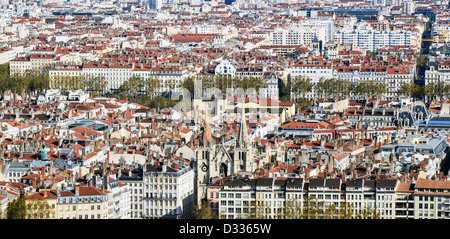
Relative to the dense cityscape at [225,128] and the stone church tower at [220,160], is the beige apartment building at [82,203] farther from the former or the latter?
the stone church tower at [220,160]

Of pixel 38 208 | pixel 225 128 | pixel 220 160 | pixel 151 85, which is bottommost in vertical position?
pixel 151 85

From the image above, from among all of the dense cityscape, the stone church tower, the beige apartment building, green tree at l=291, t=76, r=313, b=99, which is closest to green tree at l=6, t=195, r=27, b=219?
the dense cityscape

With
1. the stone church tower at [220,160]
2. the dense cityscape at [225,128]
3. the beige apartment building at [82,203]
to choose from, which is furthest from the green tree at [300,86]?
the beige apartment building at [82,203]

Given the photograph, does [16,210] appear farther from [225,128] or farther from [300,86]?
[300,86]

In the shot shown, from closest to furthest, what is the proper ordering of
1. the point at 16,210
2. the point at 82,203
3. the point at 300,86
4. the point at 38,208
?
the point at 16,210, the point at 38,208, the point at 82,203, the point at 300,86

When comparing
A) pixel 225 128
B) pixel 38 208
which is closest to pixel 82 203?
pixel 38 208

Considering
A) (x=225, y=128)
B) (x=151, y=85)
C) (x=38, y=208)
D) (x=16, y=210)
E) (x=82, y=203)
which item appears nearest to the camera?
(x=16, y=210)

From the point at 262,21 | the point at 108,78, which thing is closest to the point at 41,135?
the point at 108,78

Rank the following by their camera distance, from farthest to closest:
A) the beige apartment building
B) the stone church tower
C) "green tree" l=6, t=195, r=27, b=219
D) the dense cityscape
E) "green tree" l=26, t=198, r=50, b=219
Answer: the stone church tower
the dense cityscape
the beige apartment building
"green tree" l=26, t=198, r=50, b=219
"green tree" l=6, t=195, r=27, b=219

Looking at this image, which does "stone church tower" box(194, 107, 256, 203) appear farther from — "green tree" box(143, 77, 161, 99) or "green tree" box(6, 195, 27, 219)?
"green tree" box(143, 77, 161, 99)
